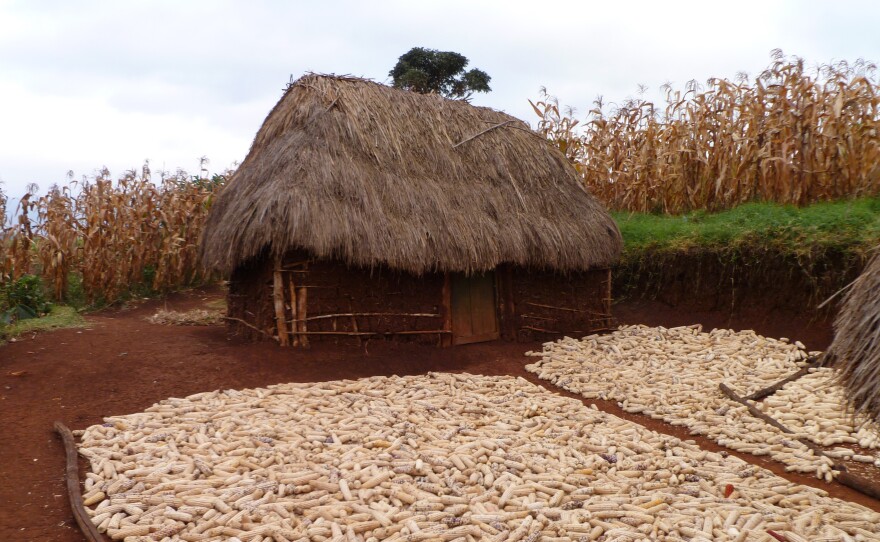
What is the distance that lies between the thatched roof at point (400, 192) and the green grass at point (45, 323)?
190 centimetres

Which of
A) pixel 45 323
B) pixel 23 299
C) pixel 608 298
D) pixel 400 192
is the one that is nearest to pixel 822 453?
pixel 608 298

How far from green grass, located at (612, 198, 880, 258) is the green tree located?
42.3 feet

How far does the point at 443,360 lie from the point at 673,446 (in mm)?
3297

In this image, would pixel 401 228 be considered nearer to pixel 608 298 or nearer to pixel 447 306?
pixel 447 306

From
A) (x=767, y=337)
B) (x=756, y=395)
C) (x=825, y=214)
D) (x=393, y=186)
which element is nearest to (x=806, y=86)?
(x=825, y=214)

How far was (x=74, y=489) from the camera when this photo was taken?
3998 millimetres

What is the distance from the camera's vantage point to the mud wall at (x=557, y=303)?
30.7 feet

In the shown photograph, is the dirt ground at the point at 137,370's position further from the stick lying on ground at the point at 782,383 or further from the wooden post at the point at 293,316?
the stick lying on ground at the point at 782,383

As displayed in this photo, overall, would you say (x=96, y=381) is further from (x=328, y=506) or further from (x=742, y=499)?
(x=742, y=499)

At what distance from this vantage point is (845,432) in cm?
573

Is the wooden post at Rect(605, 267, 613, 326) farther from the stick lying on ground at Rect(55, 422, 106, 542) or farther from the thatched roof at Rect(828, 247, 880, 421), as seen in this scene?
the stick lying on ground at Rect(55, 422, 106, 542)

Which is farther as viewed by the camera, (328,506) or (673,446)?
(673,446)

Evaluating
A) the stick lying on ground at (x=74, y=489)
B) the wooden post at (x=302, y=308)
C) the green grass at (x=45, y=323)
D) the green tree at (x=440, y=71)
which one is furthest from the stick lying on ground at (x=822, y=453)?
the green tree at (x=440, y=71)

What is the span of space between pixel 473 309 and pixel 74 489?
5.79 m
